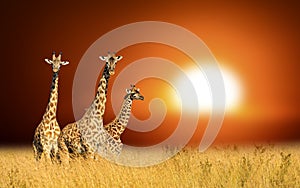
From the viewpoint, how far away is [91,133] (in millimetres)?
14539

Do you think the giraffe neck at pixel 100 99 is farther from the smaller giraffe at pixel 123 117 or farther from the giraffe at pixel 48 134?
the giraffe at pixel 48 134

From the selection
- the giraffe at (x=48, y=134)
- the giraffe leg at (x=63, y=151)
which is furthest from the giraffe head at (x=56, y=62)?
the giraffe leg at (x=63, y=151)

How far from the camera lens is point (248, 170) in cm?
1081

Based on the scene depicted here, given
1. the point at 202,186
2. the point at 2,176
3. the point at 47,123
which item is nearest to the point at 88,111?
the point at 47,123

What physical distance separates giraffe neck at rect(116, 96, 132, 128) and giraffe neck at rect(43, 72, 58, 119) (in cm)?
181

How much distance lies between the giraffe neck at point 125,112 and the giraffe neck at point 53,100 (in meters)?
1.81

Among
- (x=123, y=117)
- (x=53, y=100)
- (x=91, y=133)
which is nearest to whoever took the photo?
(x=91, y=133)

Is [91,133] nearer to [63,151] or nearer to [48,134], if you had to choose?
[63,151]

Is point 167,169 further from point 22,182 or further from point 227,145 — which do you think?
point 22,182

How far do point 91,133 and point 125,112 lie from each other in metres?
1.54

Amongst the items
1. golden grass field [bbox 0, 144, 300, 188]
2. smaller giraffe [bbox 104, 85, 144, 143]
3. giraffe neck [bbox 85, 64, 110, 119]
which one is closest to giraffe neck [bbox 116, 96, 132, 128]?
smaller giraffe [bbox 104, 85, 144, 143]

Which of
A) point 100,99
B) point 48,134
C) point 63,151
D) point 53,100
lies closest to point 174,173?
point 63,151

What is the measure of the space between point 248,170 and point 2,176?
545cm

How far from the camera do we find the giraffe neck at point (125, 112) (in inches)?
608
